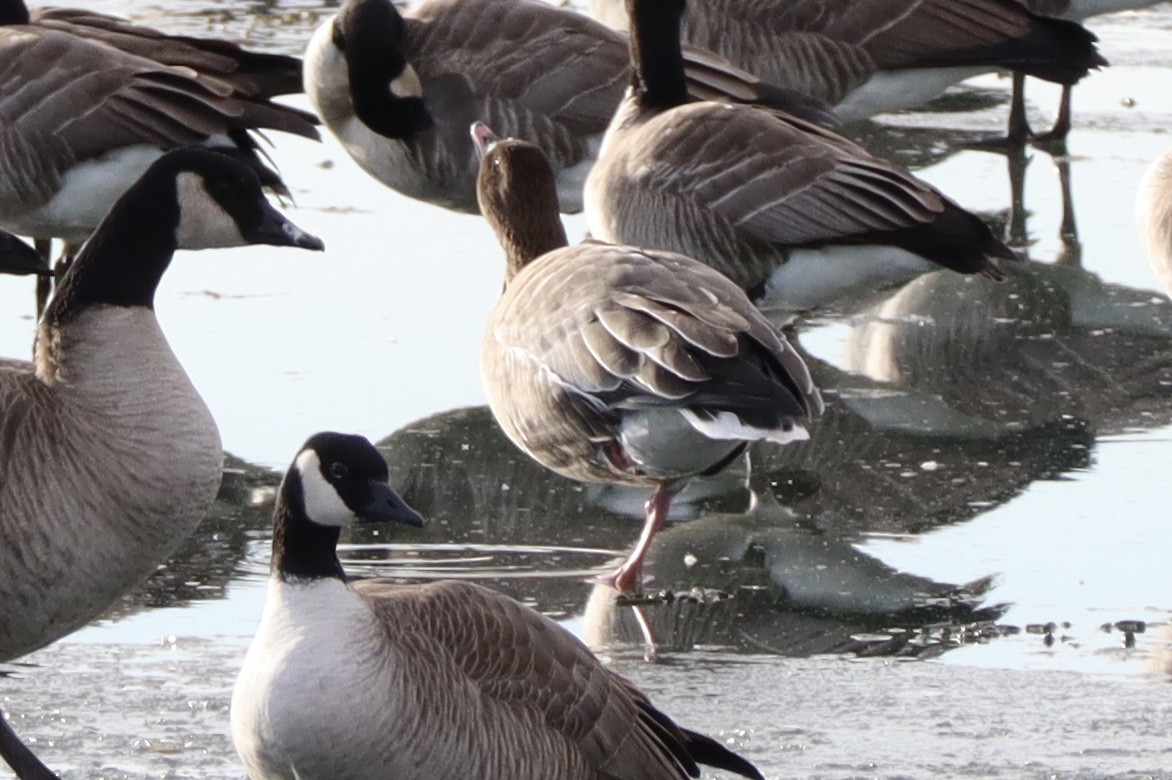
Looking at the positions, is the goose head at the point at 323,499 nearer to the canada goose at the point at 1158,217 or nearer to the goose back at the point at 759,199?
the goose back at the point at 759,199

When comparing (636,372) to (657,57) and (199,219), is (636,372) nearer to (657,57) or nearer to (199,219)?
(199,219)

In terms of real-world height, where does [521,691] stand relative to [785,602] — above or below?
above

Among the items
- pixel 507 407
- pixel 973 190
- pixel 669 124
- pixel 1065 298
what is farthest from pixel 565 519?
pixel 973 190

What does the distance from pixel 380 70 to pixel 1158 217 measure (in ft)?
10.4

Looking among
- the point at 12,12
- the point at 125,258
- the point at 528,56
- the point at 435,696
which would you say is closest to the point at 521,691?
the point at 435,696

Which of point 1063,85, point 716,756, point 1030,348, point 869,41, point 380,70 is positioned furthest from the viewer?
point 1063,85

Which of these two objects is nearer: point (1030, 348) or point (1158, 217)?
point (1158, 217)

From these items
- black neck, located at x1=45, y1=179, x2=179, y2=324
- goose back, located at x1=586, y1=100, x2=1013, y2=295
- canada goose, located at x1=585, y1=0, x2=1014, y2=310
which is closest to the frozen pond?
canada goose, located at x1=585, y1=0, x2=1014, y2=310

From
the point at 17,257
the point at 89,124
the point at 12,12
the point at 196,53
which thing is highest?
the point at 12,12

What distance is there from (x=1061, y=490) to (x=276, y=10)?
25.5 feet

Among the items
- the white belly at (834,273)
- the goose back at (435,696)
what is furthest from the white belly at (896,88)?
the goose back at (435,696)

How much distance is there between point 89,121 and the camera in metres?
7.99

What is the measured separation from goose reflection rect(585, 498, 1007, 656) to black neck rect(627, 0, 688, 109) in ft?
8.04

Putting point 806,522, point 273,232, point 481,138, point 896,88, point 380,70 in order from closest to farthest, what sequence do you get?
point 273,232 < point 806,522 < point 481,138 < point 380,70 < point 896,88
